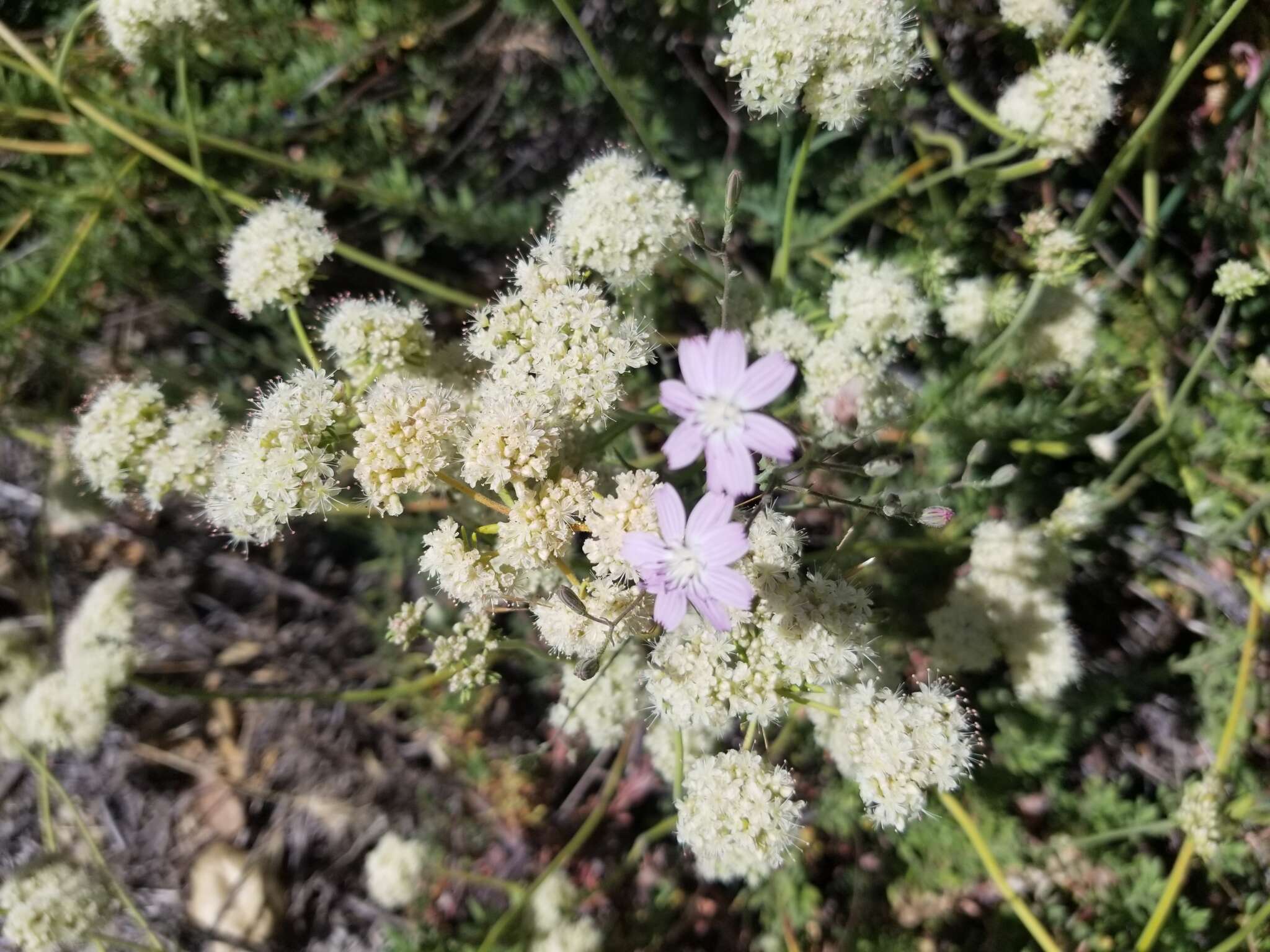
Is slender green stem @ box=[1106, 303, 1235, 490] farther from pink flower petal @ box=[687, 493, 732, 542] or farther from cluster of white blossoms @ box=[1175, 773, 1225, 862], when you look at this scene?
pink flower petal @ box=[687, 493, 732, 542]

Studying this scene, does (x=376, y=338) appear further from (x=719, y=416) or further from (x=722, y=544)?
(x=722, y=544)

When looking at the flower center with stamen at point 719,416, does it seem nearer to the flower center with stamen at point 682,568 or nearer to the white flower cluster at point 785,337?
the flower center with stamen at point 682,568

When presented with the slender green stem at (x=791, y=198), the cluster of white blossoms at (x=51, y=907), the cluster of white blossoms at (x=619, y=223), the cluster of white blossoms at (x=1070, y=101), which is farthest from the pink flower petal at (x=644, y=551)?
the cluster of white blossoms at (x=51, y=907)

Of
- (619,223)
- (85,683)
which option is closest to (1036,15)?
(619,223)

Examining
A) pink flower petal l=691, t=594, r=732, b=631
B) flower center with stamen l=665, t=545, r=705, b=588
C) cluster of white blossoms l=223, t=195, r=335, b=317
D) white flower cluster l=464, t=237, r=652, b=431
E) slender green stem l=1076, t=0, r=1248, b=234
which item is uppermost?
cluster of white blossoms l=223, t=195, r=335, b=317

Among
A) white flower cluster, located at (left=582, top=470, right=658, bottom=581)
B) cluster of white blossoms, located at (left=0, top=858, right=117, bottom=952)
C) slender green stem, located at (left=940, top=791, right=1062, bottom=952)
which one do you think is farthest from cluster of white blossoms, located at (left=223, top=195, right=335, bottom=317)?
slender green stem, located at (left=940, top=791, right=1062, bottom=952)

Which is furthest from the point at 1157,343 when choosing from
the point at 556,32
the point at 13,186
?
the point at 13,186

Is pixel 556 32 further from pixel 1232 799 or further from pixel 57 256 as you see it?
pixel 1232 799
